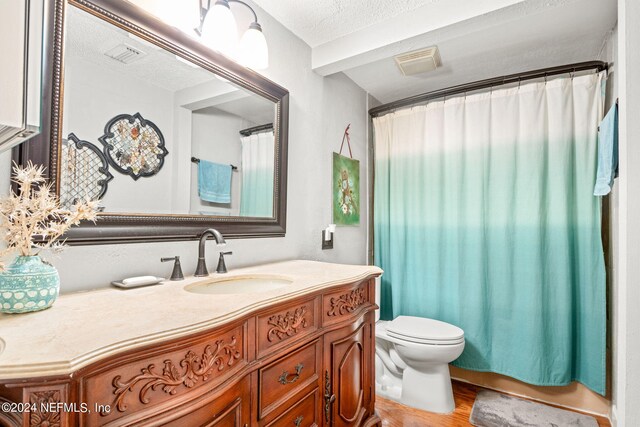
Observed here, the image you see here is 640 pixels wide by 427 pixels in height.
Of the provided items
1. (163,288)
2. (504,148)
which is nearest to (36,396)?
(163,288)

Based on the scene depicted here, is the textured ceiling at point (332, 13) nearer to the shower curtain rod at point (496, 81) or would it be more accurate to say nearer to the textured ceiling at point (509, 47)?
the textured ceiling at point (509, 47)

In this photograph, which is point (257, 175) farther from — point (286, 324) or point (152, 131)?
point (286, 324)

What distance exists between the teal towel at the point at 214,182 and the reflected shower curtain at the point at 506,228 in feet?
4.68

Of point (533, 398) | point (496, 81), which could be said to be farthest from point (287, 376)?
point (496, 81)

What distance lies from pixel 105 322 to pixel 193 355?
20cm

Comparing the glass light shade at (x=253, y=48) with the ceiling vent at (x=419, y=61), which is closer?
the glass light shade at (x=253, y=48)

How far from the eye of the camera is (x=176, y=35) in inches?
49.1

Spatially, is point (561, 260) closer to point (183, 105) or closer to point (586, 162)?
point (586, 162)

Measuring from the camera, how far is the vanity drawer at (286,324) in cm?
92

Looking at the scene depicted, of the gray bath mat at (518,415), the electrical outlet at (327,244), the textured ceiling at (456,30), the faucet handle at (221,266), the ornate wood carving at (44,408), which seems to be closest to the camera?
the ornate wood carving at (44,408)

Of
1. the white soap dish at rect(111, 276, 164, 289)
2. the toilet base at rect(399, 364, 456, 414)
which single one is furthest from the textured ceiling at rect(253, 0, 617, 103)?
the toilet base at rect(399, 364, 456, 414)

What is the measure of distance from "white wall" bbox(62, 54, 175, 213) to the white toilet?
60.2 inches

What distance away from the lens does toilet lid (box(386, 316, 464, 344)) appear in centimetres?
183

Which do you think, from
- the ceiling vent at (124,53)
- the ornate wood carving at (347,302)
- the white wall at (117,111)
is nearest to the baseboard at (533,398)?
the ornate wood carving at (347,302)
